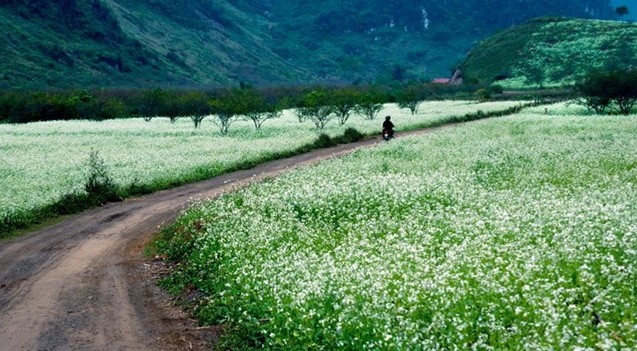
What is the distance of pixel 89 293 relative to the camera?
1453 cm

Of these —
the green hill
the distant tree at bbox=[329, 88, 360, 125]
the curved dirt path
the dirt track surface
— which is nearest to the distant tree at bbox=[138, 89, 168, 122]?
the distant tree at bbox=[329, 88, 360, 125]

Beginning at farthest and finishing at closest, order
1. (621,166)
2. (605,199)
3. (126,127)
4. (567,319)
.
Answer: (126,127) < (621,166) < (605,199) < (567,319)

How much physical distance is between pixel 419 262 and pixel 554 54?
556 ft

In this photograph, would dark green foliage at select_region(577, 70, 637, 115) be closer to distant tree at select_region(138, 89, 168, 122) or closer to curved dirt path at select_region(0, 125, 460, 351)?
curved dirt path at select_region(0, 125, 460, 351)

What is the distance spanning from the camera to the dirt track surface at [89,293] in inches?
463

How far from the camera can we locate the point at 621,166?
1000 inches

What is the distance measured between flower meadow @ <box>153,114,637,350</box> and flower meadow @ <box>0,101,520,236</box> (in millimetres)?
9994

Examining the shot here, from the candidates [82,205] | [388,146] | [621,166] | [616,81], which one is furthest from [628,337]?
[616,81]

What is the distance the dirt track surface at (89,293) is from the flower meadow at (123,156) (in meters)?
3.72

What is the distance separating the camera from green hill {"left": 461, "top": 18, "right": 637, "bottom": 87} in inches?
5994

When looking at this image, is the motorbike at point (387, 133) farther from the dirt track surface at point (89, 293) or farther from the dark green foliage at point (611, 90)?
the dark green foliage at point (611, 90)

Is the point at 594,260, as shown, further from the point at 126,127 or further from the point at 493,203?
the point at 126,127

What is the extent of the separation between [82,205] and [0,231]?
4.95 m

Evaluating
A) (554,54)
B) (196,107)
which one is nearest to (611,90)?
(196,107)
